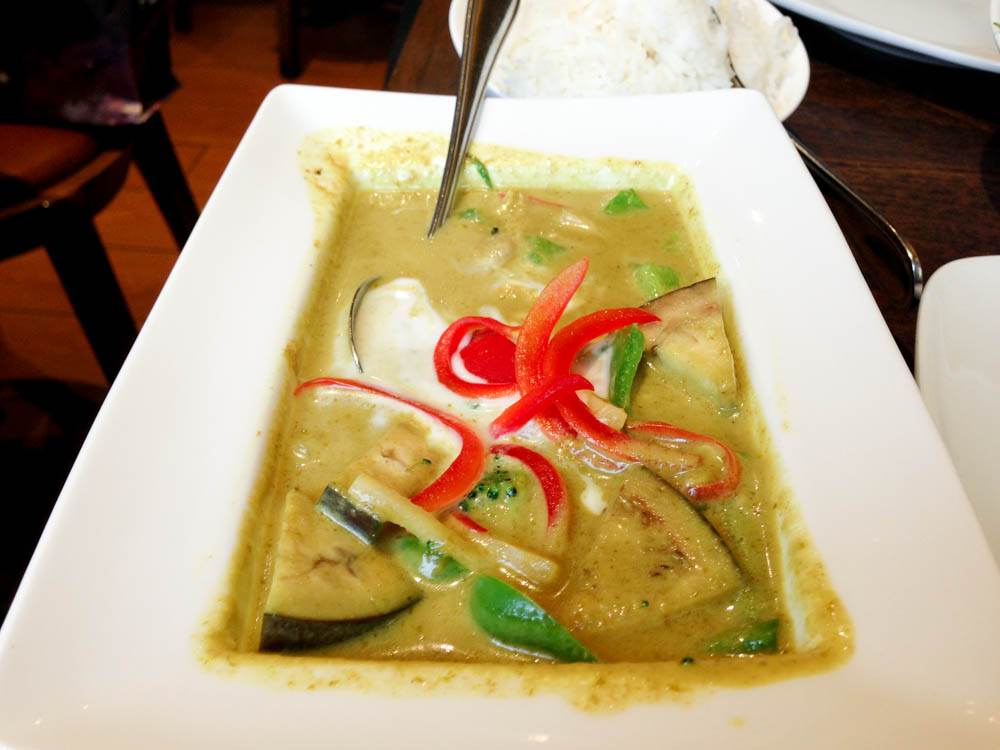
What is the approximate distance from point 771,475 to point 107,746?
89 centimetres

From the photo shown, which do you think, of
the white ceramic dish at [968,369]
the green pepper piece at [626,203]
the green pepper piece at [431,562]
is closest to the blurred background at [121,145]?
the green pepper piece at [626,203]

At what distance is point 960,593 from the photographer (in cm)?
73

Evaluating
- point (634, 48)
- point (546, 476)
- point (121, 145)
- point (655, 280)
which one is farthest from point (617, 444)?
point (121, 145)

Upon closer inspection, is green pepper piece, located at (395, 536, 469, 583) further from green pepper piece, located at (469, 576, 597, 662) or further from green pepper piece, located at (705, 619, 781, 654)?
green pepper piece, located at (705, 619, 781, 654)

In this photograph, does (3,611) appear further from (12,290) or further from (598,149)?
(598,149)

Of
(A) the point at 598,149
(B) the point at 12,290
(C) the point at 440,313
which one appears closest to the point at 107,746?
(C) the point at 440,313

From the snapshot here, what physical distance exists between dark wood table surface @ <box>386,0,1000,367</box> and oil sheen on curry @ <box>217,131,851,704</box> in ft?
1.22

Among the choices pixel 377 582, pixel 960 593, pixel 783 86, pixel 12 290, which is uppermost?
pixel 783 86

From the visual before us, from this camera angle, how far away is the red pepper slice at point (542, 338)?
110 centimetres

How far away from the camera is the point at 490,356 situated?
122 centimetres

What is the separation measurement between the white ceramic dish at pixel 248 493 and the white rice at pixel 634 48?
657 mm

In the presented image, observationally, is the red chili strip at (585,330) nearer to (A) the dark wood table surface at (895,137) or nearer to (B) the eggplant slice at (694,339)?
(B) the eggplant slice at (694,339)

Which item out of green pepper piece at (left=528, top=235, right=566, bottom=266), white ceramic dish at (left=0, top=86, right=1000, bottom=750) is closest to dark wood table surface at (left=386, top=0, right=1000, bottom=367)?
white ceramic dish at (left=0, top=86, right=1000, bottom=750)

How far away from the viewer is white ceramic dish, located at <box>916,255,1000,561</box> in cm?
99
